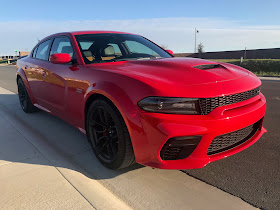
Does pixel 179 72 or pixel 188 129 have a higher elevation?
pixel 179 72

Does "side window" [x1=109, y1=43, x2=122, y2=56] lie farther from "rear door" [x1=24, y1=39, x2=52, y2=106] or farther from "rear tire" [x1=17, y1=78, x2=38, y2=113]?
"rear tire" [x1=17, y1=78, x2=38, y2=113]

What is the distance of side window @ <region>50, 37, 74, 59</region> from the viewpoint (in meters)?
3.46

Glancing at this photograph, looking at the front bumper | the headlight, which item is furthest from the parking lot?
the headlight

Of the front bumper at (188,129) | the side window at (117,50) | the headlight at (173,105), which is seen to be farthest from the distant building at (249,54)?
the headlight at (173,105)

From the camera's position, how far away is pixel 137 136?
2172mm

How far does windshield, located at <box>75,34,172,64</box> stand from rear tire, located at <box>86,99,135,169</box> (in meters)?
0.79

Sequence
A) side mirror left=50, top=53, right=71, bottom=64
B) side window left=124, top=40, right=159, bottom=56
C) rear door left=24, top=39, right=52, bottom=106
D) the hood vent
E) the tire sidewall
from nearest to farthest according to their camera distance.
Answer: the tire sidewall < the hood vent < side mirror left=50, top=53, right=71, bottom=64 < side window left=124, top=40, right=159, bottom=56 < rear door left=24, top=39, right=52, bottom=106

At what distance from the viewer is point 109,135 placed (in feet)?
8.48

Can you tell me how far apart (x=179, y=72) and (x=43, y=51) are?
2.98 meters

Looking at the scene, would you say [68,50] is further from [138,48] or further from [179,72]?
[179,72]

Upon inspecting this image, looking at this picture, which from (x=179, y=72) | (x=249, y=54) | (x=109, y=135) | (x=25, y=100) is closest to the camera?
(x=179, y=72)

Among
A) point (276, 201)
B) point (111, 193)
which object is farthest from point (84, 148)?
point (276, 201)

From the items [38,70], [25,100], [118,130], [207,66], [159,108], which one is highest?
[207,66]

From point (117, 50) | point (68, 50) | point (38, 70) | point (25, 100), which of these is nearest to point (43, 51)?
point (38, 70)
